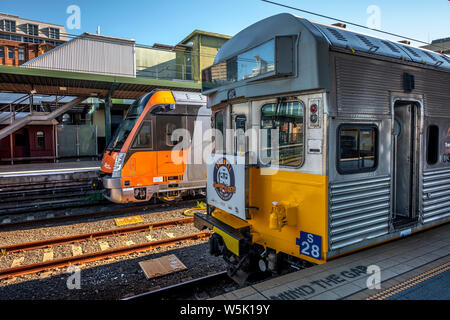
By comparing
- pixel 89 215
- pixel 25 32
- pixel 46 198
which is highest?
pixel 25 32

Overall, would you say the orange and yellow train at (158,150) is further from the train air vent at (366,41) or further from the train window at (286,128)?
the train air vent at (366,41)

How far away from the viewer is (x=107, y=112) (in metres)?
17.6

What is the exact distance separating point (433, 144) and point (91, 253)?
718 cm

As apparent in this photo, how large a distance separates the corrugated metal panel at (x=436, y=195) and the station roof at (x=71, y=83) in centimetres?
1405

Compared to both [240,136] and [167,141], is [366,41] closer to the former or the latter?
[240,136]

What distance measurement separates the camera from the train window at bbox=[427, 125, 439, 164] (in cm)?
546

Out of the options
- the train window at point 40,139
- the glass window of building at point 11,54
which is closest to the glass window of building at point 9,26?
the glass window of building at point 11,54

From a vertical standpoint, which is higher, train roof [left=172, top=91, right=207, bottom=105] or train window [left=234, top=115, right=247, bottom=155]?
train roof [left=172, top=91, right=207, bottom=105]

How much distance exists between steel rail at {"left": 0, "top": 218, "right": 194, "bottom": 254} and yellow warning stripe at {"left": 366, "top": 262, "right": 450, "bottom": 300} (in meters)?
6.22

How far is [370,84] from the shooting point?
14.0ft

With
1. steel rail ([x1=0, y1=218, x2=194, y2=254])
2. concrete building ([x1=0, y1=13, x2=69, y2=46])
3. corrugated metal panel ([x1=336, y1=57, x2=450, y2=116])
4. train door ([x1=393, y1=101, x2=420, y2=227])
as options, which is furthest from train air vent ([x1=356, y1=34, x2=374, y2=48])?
concrete building ([x1=0, y1=13, x2=69, y2=46])

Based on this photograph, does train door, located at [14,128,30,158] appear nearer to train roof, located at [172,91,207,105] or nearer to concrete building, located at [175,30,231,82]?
concrete building, located at [175,30,231,82]

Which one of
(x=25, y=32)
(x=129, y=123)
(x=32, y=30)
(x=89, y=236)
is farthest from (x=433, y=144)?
(x=25, y=32)
